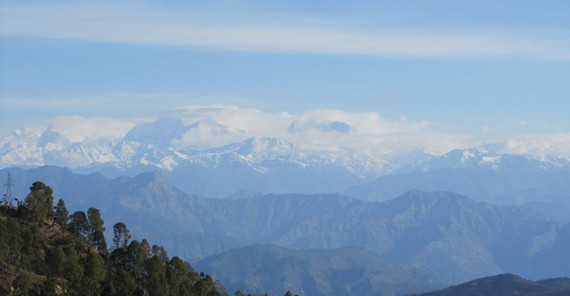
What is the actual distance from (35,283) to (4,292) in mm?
10795

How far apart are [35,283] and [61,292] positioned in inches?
265

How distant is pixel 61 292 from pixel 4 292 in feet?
43.4

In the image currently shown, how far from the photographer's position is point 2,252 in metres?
199

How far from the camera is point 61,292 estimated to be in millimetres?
194250

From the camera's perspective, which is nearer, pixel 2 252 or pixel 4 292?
pixel 4 292

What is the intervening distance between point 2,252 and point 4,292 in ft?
51.9

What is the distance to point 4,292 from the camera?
7313 inches

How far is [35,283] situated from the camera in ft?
643

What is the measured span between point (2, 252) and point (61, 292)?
17696mm
